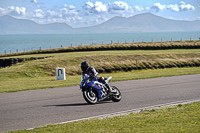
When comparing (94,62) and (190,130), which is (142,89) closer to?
(190,130)

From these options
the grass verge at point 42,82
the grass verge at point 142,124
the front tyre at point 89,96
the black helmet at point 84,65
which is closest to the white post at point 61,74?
the grass verge at point 42,82

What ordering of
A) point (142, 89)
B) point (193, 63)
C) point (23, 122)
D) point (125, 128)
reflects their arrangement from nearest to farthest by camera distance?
point (125, 128) → point (23, 122) → point (142, 89) → point (193, 63)

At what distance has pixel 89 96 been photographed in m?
12.4

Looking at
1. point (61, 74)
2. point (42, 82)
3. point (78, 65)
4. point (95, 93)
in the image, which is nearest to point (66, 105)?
point (95, 93)

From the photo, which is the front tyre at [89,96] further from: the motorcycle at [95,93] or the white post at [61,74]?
the white post at [61,74]

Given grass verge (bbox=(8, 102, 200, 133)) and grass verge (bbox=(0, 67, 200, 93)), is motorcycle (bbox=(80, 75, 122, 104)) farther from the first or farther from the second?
grass verge (bbox=(0, 67, 200, 93))

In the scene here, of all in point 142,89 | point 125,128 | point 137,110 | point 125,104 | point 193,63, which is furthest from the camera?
point 193,63

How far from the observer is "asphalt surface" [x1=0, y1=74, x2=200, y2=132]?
9812mm

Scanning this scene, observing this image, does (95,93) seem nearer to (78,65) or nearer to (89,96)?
(89,96)

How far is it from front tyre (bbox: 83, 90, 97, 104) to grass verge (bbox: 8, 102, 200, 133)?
9.96 feet

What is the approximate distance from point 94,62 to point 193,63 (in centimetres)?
1161

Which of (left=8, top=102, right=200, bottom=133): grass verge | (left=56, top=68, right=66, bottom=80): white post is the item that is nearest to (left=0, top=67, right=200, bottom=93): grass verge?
(left=56, top=68, right=66, bottom=80): white post

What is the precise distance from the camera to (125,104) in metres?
12.3

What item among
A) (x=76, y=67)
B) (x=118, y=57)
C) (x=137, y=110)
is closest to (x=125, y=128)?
(x=137, y=110)
